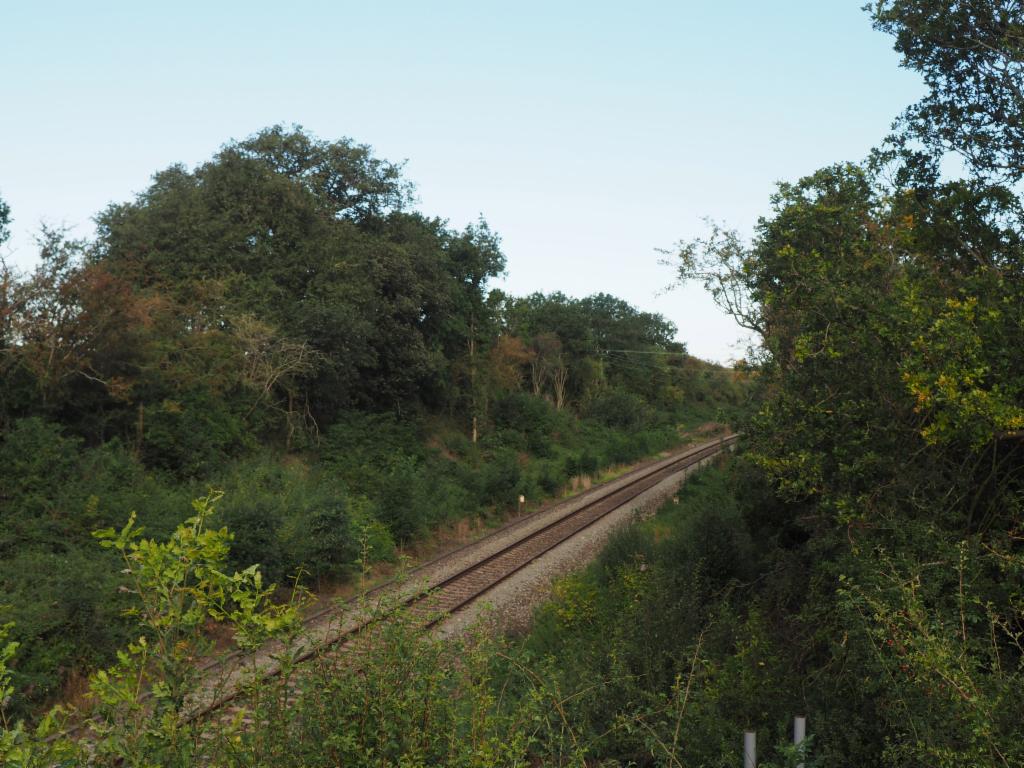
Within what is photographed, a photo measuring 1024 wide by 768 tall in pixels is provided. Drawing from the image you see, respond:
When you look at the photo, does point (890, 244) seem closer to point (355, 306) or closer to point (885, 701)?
point (885, 701)

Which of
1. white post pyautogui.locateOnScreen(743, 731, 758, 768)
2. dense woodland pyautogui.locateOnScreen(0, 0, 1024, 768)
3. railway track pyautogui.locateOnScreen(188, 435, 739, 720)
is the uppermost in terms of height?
dense woodland pyautogui.locateOnScreen(0, 0, 1024, 768)

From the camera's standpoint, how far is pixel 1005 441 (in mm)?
7328

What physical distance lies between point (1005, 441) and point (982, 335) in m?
1.14

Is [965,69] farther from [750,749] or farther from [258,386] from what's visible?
[258,386]

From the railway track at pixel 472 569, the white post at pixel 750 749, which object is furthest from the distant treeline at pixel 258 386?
the white post at pixel 750 749

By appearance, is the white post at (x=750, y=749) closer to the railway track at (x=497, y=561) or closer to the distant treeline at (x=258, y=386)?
the railway track at (x=497, y=561)

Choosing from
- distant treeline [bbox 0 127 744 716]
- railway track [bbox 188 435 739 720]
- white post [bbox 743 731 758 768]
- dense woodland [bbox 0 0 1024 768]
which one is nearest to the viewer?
dense woodland [bbox 0 0 1024 768]

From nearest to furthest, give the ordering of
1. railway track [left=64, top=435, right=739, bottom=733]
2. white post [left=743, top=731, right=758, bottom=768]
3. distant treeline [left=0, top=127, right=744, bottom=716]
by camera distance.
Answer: white post [left=743, top=731, right=758, bottom=768] → railway track [left=64, top=435, right=739, bottom=733] → distant treeline [left=0, top=127, right=744, bottom=716]

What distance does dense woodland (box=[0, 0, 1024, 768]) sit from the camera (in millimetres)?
4754

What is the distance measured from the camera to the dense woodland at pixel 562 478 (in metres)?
4.75

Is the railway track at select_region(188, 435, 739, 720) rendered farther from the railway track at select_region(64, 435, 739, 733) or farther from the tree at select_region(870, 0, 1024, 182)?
the tree at select_region(870, 0, 1024, 182)

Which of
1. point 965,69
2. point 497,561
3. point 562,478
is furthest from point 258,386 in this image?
point 965,69

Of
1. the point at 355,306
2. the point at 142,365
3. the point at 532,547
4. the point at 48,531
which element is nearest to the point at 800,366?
the point at 532,547

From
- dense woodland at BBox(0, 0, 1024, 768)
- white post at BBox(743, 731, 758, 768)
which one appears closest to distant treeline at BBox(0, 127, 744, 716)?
dense woodland at BBox(0, 0, 1024, 768)
